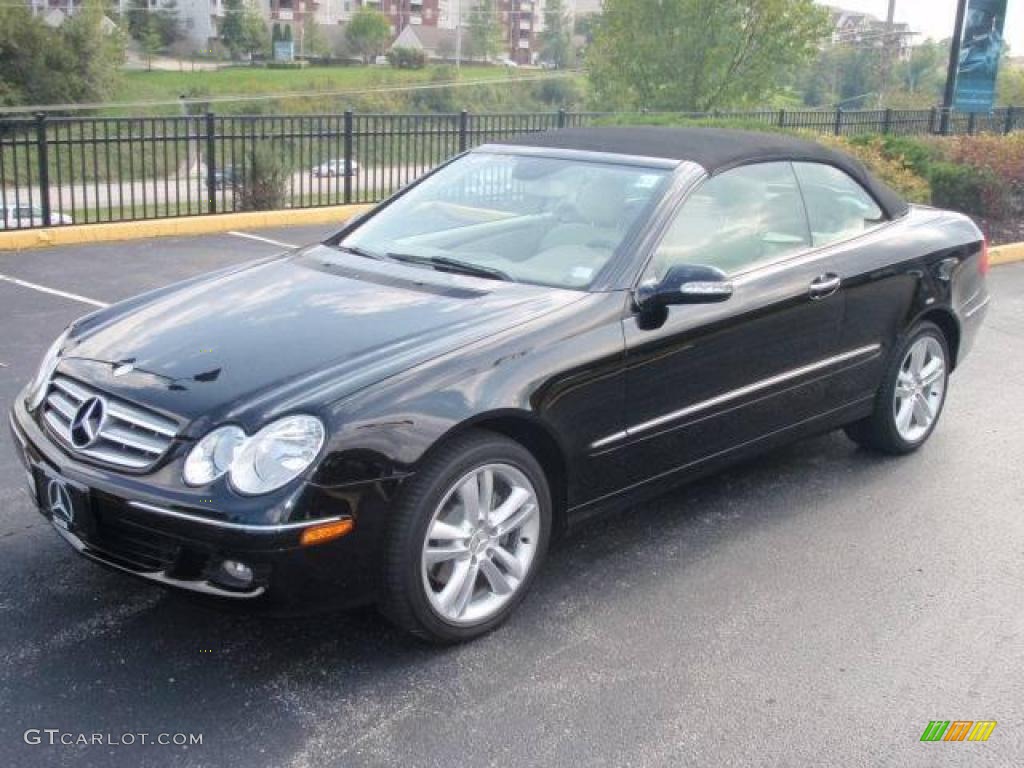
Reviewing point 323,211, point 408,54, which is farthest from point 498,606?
point 408,54

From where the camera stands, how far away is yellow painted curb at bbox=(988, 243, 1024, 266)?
1252cm

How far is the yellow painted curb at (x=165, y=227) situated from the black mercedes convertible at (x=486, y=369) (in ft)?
20.3

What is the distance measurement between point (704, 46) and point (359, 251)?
24.9 metres

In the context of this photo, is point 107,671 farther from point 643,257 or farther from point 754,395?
point 754,395

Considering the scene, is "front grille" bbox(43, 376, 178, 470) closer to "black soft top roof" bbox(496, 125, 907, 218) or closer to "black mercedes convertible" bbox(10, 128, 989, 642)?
"black mercedes convertible" bbox(10, 128, 989, 642)

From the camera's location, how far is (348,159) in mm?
14141

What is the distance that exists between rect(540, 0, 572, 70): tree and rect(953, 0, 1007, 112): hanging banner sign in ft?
284

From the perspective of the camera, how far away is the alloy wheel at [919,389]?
561 centimetres

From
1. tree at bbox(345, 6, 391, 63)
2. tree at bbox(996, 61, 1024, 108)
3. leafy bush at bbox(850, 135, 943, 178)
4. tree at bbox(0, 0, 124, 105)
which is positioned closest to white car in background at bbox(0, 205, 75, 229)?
leafy bush at bbox(850, 135, 943, 178)

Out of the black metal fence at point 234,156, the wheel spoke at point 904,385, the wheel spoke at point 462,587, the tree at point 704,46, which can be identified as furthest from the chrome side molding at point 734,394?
the tree at point 704,46

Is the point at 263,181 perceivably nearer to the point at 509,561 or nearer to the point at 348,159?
the point at 348,159

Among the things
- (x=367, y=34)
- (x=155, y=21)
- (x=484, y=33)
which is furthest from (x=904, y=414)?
(x=484, y=33)

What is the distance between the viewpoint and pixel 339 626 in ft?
12.6

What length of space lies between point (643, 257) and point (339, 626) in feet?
5.67
